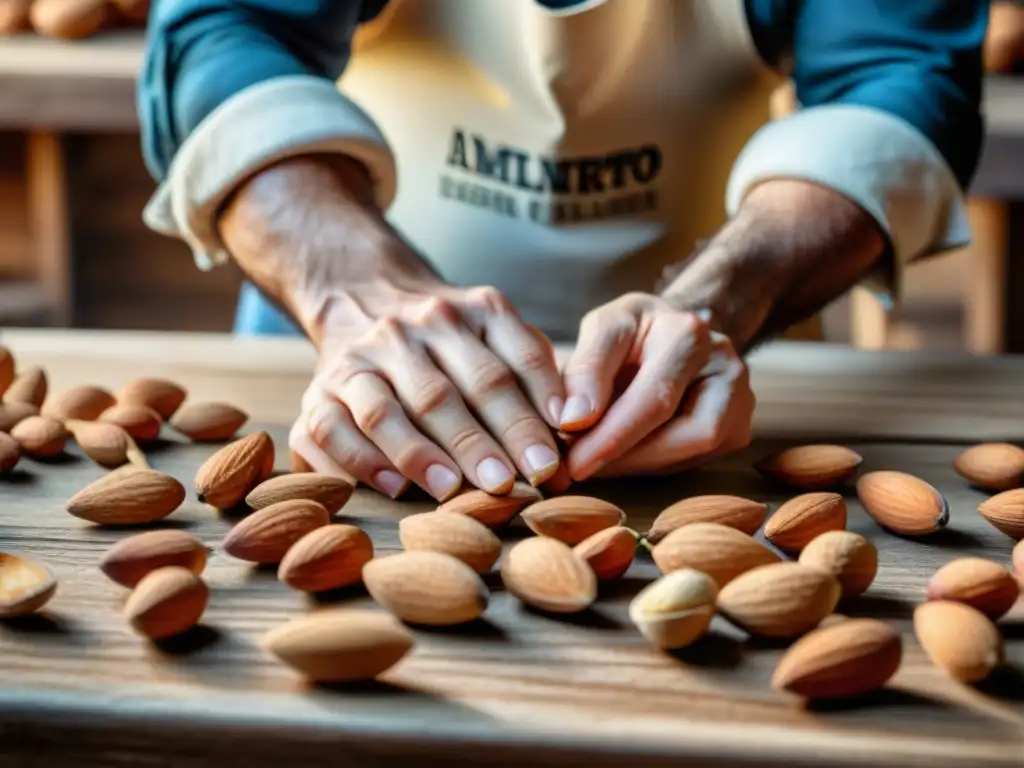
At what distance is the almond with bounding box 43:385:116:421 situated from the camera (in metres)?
0.70

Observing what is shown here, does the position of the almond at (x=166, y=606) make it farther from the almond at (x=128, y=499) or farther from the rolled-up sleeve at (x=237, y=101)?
the rolled-up sleeve at (x=237, y=101)

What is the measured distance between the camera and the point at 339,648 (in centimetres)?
40

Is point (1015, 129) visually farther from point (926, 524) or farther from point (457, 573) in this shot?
point (457, 573)

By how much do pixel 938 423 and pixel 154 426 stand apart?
48 centimetres

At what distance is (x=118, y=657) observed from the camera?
421 millimetres

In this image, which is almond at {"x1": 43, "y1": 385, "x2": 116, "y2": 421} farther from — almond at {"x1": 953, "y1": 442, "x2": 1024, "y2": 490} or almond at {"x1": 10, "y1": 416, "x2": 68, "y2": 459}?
almond at {"x1": 953, "y1": 442, "x2": 1024, "y2": 490}

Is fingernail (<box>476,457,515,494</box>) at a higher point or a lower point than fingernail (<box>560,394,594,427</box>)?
lower

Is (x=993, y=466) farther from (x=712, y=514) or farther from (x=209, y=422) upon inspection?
(x=209, y=422)

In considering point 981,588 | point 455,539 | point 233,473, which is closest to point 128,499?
point 233,473

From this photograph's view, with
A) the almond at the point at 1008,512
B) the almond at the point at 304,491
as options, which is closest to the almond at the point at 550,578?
the almond at the point at 304,491

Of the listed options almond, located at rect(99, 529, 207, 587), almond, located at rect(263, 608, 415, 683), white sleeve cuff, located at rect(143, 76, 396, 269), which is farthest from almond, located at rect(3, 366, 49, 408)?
almond, located at rect(263, 608, 415, 683)

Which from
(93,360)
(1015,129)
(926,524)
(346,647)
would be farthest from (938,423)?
(1015,129)

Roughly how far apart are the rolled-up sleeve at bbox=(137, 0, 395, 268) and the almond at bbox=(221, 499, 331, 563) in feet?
1.09

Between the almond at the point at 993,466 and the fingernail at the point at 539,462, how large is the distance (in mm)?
227
